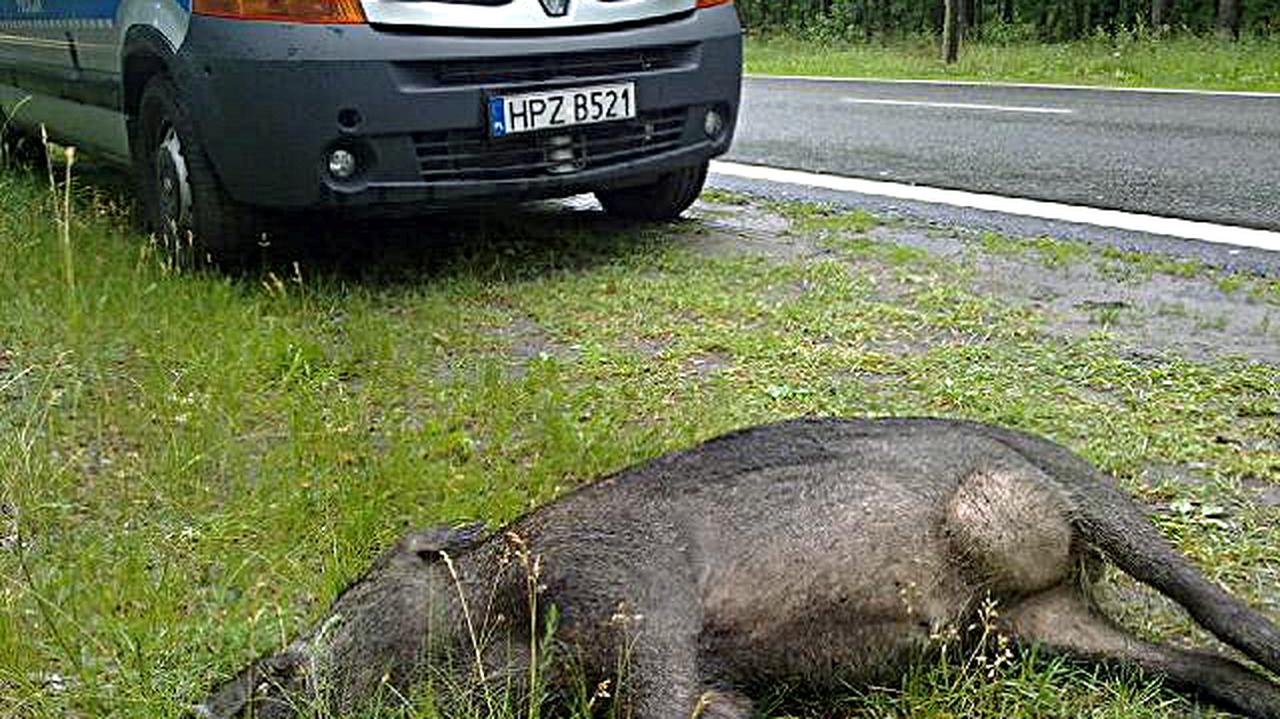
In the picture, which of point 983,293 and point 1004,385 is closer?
point 1004,385

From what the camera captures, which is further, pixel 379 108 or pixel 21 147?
pixel 21 147

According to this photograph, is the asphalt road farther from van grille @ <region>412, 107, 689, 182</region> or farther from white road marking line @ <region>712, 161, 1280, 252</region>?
van grille @ <region>412, 107, 689, 182</region>

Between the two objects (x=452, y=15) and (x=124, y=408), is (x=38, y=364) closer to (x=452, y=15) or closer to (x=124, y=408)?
(x=124, y=408)

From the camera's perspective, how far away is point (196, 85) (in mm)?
5387

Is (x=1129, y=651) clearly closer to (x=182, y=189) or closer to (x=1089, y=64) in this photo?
(x=182, y=189)

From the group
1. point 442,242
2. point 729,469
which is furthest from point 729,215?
point 729,469

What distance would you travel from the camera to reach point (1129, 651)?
2.62m

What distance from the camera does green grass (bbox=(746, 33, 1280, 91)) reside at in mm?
16156

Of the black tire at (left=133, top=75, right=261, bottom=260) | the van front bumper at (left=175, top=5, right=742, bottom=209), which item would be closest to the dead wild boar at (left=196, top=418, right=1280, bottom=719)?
the van front bumper at (left=175, top=5, right=742, bottom=209)

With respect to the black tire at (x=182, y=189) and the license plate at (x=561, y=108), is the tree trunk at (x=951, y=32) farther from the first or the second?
the black tire at (x=182, y=189)

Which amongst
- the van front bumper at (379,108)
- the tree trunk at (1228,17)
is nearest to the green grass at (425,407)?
the van front bumper at (379,108)

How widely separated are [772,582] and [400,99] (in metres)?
3.16

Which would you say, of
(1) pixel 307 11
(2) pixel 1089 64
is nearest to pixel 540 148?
(1) pixel 307 11

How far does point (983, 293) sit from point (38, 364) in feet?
10.3
